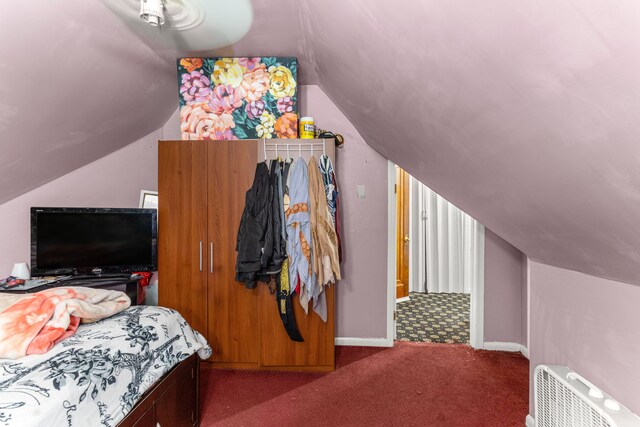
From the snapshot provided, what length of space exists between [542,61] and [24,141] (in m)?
2.61

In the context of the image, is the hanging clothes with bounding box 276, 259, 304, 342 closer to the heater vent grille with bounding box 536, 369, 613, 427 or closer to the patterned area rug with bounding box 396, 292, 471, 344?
the patterned area rug with bounding box 396, 292, 471, 344

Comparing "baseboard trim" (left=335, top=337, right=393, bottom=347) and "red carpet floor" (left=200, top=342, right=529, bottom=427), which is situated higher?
"baseboard trim" (left=335, top=337, right=393, bottom=347)

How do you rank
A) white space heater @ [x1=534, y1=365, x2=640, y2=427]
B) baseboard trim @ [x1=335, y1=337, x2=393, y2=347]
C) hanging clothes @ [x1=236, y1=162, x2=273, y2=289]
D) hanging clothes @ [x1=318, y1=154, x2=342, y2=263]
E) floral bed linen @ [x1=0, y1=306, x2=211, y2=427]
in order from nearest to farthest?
floral bed linen @ [x1=0, y1=306, x2=211, y2=427] < white space heater @ [x1=534, y1=365, x2=640, y2=427] < hanging clothes @ [x1=236, y1=162, x2=273, y2=289] < hanging clothes @ [x1=318, y1=154, x2=342, y2=263] < baseboard trim @ [x1=335, y1=337, x2=393, y2=347]

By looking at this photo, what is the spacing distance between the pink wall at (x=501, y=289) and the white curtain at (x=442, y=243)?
1952 mm

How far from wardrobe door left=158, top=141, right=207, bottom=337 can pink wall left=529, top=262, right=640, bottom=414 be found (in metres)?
2.33

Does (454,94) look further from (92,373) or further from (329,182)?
(92,373)

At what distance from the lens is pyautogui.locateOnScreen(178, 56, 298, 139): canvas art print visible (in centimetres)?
268

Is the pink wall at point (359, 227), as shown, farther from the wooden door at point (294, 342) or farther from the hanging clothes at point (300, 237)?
the hanging clothes at point (300, 237)

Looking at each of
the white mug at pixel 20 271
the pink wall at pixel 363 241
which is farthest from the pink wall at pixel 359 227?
the white mug at pixel 20 271

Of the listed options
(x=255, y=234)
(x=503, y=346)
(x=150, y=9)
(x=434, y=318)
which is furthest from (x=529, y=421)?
(x=150, y=9)

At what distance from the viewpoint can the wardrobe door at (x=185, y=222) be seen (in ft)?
8.55

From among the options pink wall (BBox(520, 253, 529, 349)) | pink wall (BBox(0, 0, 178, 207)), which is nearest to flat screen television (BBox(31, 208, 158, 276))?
pink wall (BBox(0, 0, 178, 207))

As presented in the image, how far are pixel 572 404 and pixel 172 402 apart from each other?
1803mm

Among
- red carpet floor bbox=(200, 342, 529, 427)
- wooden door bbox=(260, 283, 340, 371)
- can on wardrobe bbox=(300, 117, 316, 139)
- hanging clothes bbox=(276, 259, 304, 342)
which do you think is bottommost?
red carpet floor bbox=(200, 342, 529, 427)
